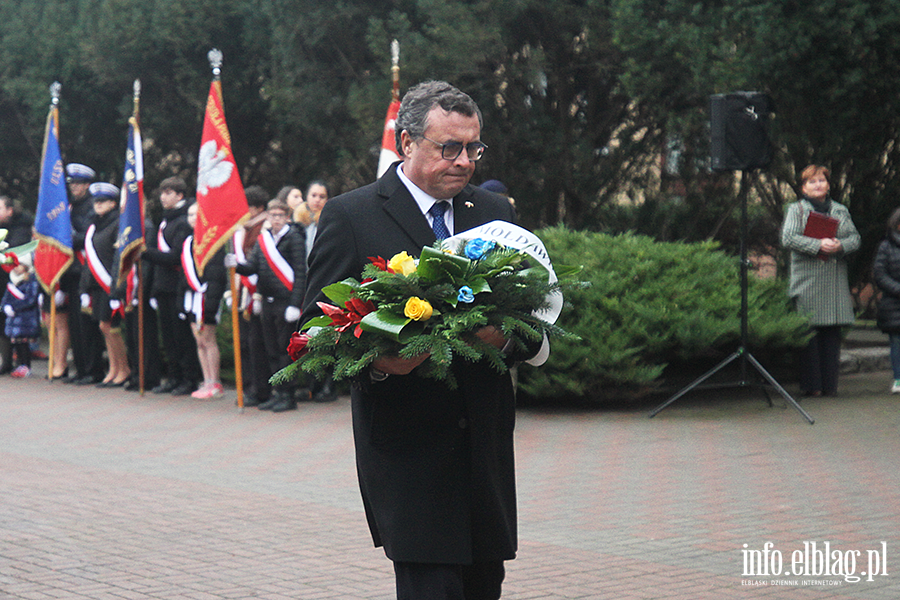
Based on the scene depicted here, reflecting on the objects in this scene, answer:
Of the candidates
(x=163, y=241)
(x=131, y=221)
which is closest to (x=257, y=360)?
(x=163, y=241)

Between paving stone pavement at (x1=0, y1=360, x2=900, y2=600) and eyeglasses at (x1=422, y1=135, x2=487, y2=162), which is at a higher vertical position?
eyeglasses at (x1=422, y1=135, x2=487, y2=162)

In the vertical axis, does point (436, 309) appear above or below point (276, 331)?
above

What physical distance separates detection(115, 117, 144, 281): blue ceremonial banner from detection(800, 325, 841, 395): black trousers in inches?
284

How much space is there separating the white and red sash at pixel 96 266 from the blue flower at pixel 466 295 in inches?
448

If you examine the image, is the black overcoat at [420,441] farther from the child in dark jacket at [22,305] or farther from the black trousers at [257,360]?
the child in dark jacket at [22,305]

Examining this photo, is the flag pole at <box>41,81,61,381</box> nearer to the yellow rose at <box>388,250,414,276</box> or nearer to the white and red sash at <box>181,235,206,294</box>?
the white and red sash at <box>181,235,206,294</box>

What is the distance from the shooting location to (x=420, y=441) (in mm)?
3635

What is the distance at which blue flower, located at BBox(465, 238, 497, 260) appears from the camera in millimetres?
3443

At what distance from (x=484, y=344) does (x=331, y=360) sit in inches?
17.4

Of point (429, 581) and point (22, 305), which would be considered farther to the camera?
point (22, 305)

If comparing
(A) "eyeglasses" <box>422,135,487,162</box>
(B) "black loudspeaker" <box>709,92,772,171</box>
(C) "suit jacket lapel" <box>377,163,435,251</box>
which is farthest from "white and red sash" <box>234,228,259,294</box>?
(A) "eyeglasses" <box>422,135,487,162</box>

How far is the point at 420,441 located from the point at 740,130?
794 centimetres

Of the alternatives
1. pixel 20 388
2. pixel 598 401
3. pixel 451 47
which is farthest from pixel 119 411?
pixel 451 47

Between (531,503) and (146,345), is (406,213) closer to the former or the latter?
(531,503)
